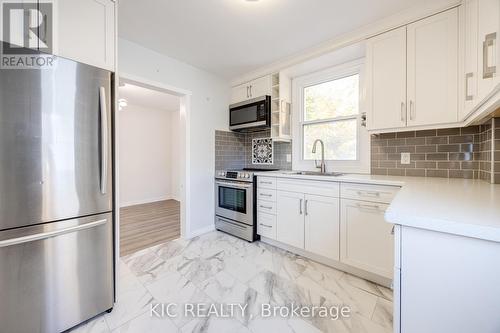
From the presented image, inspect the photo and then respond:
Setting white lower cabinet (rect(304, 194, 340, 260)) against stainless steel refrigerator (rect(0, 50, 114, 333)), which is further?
white lower cabinet (rect(304, 194, 340, 260))

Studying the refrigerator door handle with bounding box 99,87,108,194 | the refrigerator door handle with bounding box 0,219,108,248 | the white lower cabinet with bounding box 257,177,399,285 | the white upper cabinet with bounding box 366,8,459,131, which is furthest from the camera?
the white lower cabinet with bounding box 257,177,399,285

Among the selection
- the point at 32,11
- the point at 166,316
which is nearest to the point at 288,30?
the point at 32,11

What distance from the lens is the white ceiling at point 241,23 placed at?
5.77 feet

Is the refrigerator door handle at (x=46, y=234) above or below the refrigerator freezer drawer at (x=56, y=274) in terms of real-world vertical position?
above

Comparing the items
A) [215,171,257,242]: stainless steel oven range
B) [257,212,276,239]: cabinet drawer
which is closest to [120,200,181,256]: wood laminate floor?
[215,171,257,242]: stainless steel oven range

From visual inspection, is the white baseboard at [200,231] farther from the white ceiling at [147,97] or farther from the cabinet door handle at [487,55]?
the cabinet door handle at [487,55]

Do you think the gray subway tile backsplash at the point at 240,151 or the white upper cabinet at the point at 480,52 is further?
the gray subway tile backsplash at the point at 240,151

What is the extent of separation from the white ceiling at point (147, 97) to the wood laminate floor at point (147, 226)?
234 cm

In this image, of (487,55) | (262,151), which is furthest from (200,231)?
(487,55)

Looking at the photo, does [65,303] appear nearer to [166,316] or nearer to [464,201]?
[166,316]

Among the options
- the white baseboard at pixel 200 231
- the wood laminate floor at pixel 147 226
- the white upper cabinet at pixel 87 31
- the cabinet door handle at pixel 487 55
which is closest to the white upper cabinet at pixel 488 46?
the cabinet door handle at pixel 487 55

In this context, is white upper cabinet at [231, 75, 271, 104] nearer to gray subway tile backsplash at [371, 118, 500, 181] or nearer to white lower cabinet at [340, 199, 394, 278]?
gray subway tile backsplash at [371, 118, 500, 181]

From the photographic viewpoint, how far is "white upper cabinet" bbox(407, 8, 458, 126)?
5.43 ft

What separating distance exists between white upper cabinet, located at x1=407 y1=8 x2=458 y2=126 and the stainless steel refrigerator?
95.9 inches
